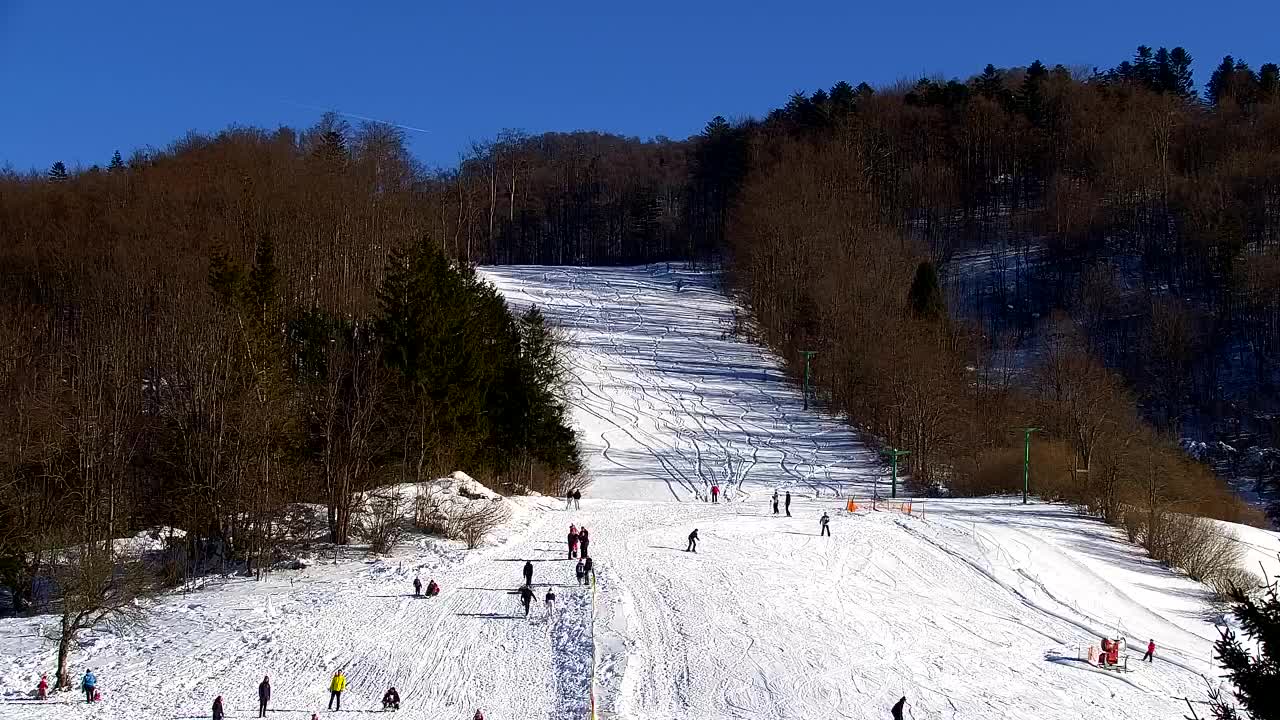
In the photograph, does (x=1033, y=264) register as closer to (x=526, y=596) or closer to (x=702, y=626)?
(x=702, y=626)

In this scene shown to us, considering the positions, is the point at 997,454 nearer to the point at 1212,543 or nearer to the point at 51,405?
the point at 1212,543

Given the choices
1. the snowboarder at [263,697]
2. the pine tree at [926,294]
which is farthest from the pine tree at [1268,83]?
the snowboarder at [263,697]

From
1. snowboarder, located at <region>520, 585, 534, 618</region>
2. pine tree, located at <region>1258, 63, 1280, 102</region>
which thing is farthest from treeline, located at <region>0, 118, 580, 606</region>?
pine tree, located at <region>1258, 63, 1280, 102</region>

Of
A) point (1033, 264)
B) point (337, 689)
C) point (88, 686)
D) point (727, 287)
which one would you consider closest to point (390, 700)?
point (337, 689)

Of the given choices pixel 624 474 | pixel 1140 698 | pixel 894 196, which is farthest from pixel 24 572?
pixel 894 196

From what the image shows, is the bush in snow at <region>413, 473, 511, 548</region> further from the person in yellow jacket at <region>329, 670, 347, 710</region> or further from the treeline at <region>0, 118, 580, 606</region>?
the person in yellow jacket at <region>329, 670, 347, 710</region>

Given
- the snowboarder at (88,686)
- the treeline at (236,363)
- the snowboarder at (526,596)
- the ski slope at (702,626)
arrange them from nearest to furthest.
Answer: the snowboarder at (88,686) → the ski slope at (702,626) → the snowboarder at (526,596) → the treeline at (236,363)

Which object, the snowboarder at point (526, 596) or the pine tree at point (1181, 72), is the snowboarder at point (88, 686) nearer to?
the snowboarder at point (526, 596)
